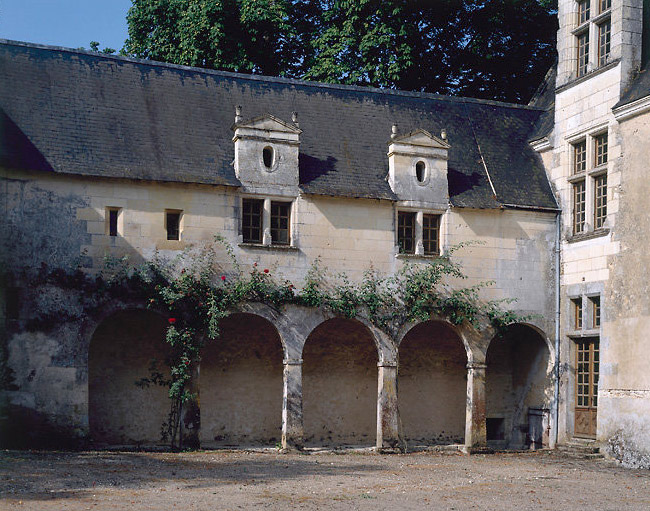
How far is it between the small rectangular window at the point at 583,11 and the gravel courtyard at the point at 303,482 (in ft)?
27.1

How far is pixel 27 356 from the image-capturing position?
50.0ft

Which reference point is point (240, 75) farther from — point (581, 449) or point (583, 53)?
point (581, 449)

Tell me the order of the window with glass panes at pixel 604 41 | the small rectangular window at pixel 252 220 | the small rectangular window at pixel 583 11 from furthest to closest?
the small rectangular window at pixel 583 11
the window with glass panes at pixel 604 41
the small rectangular window at pixel 252 220

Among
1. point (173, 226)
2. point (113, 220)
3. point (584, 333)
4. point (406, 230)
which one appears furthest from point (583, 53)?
point (113, 220)

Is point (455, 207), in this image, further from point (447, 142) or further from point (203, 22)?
point (203, 22)

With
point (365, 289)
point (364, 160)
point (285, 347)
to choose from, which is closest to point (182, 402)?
point (285, 347)

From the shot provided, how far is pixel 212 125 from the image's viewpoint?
17.7 m

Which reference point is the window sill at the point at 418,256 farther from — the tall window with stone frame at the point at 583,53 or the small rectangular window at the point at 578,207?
the tall window with stone frame at the point at 583,53

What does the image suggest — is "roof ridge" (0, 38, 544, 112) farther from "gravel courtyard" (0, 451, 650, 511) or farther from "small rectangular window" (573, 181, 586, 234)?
"gravel courtyard" (0, 451, 650, 511)

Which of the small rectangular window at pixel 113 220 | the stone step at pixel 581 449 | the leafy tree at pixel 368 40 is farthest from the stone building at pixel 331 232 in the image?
the leafy tree at pixel 368 40

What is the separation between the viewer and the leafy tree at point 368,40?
76.9ft

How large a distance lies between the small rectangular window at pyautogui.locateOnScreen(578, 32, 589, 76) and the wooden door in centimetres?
505

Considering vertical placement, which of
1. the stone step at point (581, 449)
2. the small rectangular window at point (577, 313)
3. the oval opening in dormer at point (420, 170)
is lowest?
the stone step at point (581, 449)

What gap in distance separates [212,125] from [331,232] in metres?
2.92
